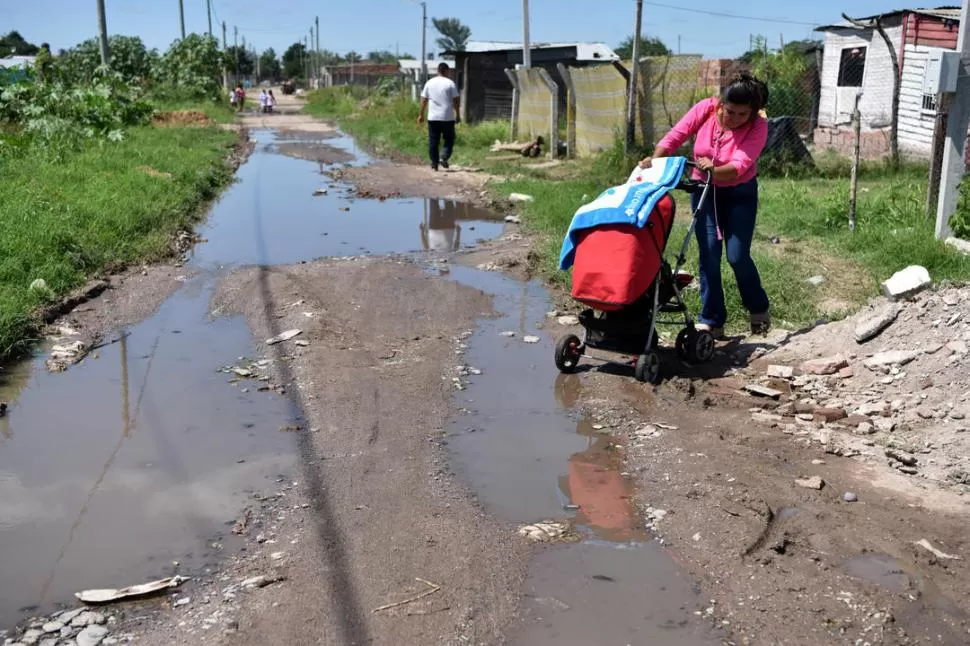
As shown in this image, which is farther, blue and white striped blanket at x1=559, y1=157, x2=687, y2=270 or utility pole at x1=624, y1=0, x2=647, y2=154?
utility pole at x1=624, y1=0, x2=647, y2=154

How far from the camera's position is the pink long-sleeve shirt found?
18.9 feet

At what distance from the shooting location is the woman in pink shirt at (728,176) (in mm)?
5684

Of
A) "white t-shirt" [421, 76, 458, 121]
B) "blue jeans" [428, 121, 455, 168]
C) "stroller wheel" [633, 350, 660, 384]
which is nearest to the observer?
"stroller wheel" [633, 350, 660, 384]

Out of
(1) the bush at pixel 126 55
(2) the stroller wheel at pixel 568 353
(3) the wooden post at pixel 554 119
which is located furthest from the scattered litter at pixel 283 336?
(1) the bush at pixel 126 55

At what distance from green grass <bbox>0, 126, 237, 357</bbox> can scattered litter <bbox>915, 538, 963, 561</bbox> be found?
5.68 metres

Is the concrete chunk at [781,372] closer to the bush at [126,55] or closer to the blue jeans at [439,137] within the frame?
the blue jeans at [439,137]

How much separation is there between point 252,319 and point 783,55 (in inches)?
666

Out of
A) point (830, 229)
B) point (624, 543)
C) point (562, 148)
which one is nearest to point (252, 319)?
point (624, 543)

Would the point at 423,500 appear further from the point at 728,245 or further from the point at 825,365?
the point at 728,245

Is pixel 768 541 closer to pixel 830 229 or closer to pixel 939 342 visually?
pixel 939 342

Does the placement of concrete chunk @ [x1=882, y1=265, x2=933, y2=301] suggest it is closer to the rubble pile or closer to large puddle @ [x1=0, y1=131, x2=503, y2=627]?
the rubble pile

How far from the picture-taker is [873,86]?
17750mm

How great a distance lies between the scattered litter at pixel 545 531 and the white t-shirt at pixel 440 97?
1371 centimetres

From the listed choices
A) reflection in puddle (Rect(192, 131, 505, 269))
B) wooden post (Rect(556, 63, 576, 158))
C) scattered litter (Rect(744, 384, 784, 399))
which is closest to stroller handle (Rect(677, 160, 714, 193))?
scattered litter (Rect(744, 384, 784, 399))
